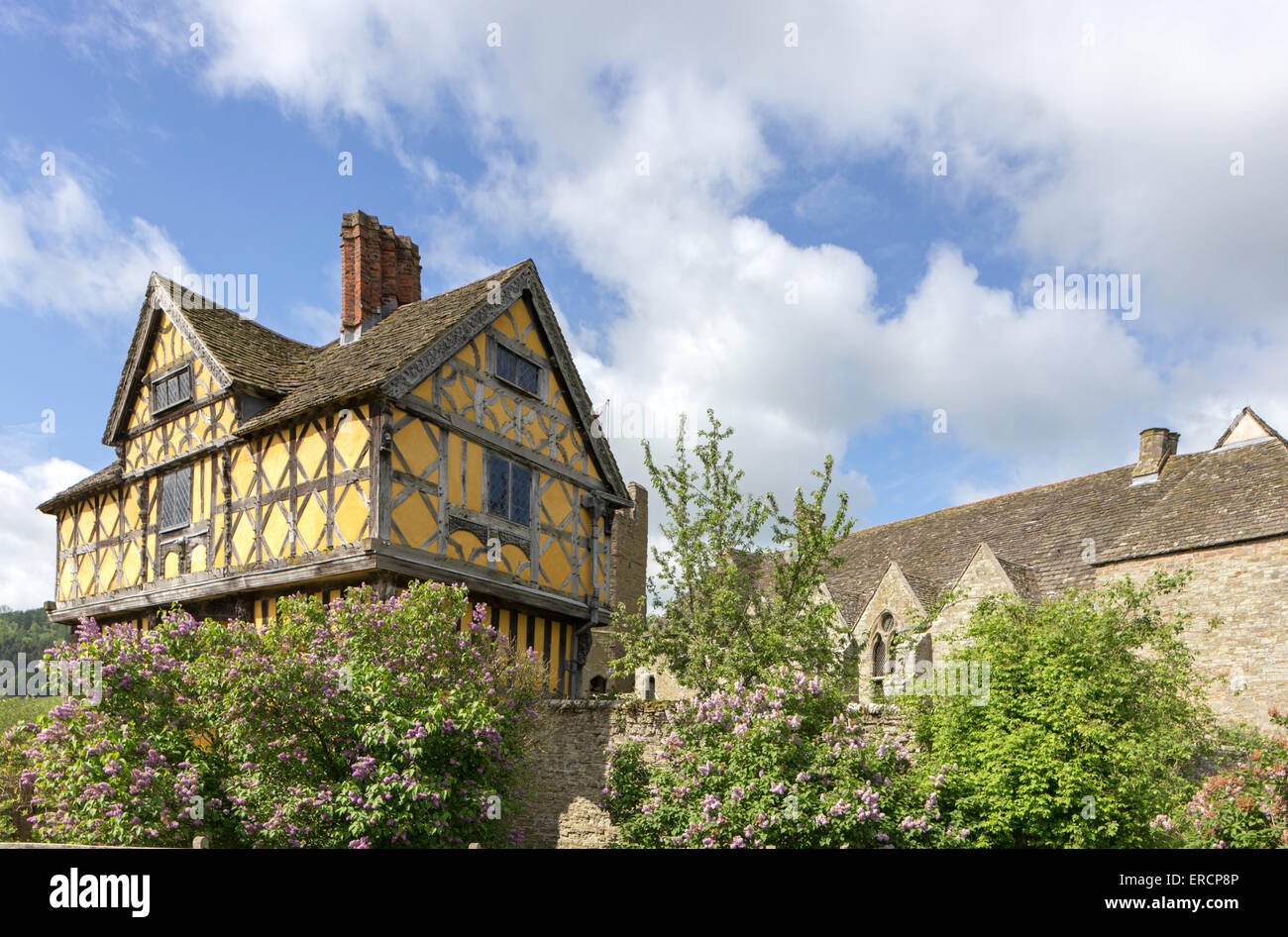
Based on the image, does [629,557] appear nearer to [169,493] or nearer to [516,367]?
[516,367]

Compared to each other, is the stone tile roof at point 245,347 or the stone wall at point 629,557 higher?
the stone tile roof at point 245,347

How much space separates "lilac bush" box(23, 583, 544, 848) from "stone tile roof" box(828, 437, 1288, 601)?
49.2 feet

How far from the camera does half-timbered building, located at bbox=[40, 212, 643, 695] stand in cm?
1360

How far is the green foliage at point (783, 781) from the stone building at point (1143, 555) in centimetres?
284

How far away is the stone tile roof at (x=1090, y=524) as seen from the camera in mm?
19703

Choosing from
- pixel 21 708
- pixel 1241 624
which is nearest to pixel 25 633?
pixel 21 708

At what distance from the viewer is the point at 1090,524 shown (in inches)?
919

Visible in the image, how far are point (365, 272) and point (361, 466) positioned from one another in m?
5.47

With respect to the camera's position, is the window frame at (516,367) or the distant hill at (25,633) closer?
the window frame at (516,367)

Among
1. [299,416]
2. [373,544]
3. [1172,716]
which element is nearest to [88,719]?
[373,544]

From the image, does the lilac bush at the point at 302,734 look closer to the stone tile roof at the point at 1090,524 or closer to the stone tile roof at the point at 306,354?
the stone tile roof at the point at 306,354

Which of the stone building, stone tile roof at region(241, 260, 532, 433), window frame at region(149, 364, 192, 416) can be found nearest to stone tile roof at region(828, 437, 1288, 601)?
the stone building

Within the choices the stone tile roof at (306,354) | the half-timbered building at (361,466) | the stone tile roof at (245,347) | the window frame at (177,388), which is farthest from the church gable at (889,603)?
the window frame at (177,388)
